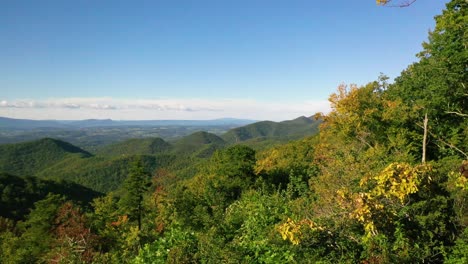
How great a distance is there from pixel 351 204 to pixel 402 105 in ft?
52.7

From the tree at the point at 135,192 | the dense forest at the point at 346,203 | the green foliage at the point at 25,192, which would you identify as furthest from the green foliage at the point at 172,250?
the green foliage at the point at 25,192

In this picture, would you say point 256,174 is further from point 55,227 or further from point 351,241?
point 351,241

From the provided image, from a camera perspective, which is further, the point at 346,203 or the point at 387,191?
the point at 346,203

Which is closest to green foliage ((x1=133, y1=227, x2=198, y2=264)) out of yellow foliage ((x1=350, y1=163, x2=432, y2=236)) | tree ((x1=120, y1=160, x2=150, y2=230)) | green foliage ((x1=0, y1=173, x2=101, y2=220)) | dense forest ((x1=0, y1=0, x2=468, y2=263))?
dense forest ((x1=0, y1=0, x2=468, y2=263))

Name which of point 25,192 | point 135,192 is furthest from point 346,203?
point 25,192

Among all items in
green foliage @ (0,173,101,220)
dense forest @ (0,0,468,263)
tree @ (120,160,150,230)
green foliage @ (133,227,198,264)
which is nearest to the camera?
dense forest @ (0,0,468,263)

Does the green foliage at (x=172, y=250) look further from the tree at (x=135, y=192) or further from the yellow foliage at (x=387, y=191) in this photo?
the tree at (x=135, y=192)

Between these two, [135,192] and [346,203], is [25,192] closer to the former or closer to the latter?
[135,192]

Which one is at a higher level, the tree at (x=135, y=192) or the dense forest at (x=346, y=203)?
the dense forest at (x=346, y=203)

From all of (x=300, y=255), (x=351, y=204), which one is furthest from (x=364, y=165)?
(x=300, y=255)

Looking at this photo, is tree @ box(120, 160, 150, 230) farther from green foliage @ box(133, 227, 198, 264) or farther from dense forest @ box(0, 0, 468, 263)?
green foliage @ box(133, 227, 198, 264)

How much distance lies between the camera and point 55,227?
25047mm

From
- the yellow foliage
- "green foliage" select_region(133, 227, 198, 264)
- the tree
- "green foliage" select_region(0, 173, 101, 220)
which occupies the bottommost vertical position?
"green foliage" select_region(0, 173, 101, 220)

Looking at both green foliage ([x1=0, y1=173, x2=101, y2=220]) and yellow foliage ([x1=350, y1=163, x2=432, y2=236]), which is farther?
green foliage ([x1=0, y1=173, x2=101, y2=220])
